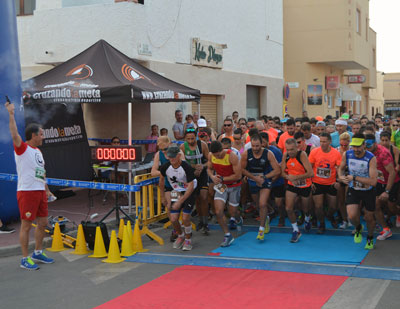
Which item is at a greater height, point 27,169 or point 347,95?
point 347,95

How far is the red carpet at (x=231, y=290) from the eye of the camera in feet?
20.2

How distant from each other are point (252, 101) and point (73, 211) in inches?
496

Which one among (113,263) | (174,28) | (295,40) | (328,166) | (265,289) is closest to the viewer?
(265,289)

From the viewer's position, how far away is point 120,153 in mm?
9617

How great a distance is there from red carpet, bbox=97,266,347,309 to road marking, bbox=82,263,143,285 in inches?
27.3

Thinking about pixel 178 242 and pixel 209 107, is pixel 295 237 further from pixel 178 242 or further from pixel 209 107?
pixel 209 107

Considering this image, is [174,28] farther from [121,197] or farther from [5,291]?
[5,291]

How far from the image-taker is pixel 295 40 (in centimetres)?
3150

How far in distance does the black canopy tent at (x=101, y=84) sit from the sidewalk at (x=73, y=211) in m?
2.00

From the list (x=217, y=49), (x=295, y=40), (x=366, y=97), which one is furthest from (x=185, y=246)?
(x=366, y=97)

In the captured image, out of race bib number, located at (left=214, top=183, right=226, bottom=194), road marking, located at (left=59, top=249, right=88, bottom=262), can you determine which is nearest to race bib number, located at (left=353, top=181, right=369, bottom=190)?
race bib number, located at (left=214, top=183, right=226, bottom=194)

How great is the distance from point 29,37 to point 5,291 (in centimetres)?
1091

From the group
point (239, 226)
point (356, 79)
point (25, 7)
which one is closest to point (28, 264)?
point (239, 226)

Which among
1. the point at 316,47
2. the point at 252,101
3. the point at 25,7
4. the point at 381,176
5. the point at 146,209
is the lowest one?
the point at 146,209
